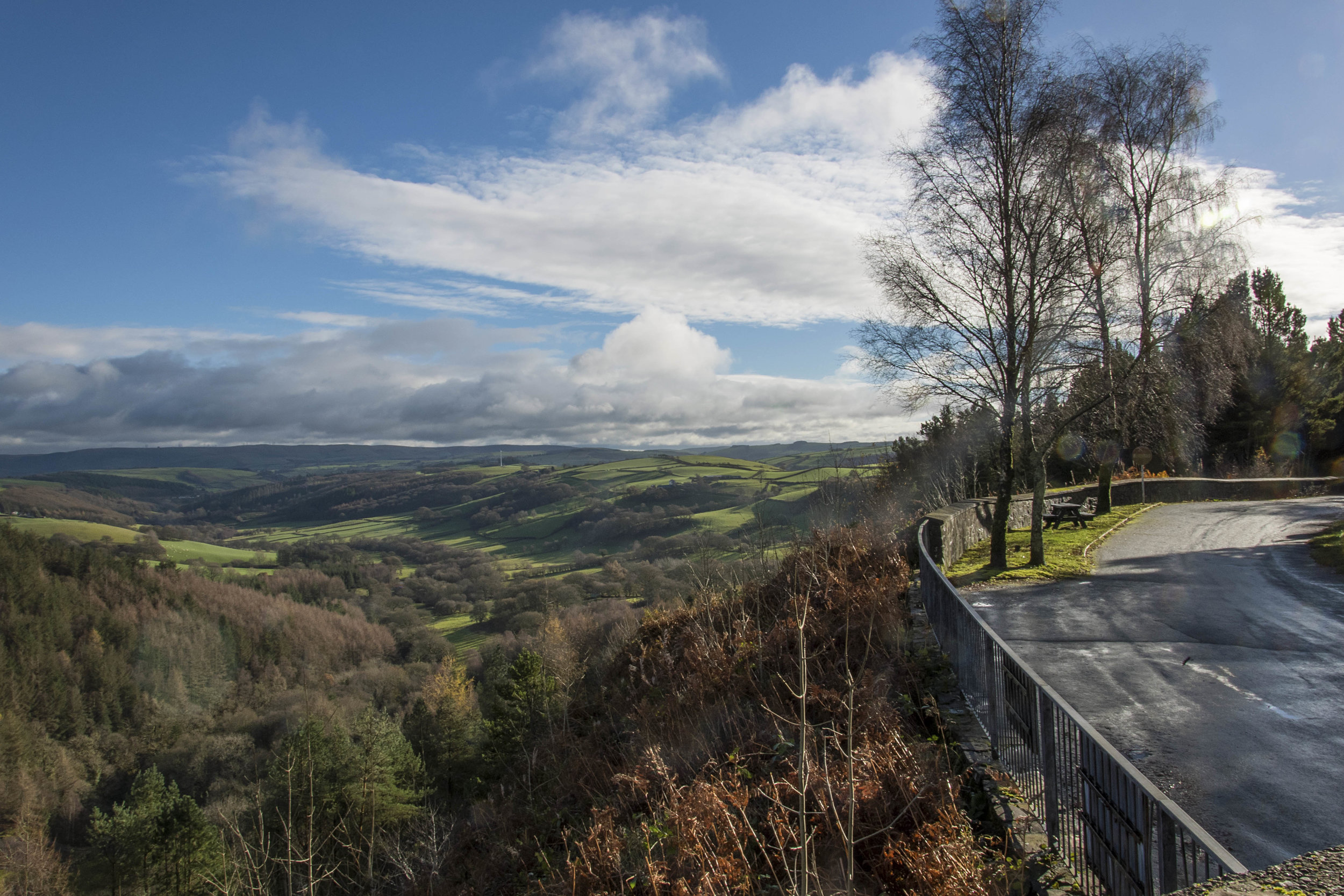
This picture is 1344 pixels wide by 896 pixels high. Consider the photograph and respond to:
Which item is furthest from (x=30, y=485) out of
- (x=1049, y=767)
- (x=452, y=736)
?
(x=1049, y=767)

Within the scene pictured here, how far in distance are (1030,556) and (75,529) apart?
14336cm

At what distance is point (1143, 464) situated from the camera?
31656 millimetres

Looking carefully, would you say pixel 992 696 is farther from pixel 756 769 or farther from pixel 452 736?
pixel 452 736

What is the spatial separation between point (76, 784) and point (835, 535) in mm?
71533

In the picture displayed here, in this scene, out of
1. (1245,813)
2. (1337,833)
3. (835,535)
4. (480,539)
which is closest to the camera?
(1337,833)

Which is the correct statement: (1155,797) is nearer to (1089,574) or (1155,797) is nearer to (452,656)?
(1089,574)

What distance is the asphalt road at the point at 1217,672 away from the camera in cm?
463

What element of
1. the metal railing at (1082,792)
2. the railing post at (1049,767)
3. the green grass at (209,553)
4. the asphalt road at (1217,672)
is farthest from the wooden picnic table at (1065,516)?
the green grass at (209,553)

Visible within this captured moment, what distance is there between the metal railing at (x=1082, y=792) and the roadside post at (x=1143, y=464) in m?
26.0

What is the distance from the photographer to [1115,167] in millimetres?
19391

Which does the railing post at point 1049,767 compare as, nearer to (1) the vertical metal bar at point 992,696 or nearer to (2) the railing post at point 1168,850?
(1) the vertical metal bar at point 992,696

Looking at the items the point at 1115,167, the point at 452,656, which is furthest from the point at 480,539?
the point at 1115,167

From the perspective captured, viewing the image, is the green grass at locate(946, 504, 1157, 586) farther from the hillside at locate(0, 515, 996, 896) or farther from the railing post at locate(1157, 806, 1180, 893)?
the railing post at locate(1157, 806, 1180, 893)

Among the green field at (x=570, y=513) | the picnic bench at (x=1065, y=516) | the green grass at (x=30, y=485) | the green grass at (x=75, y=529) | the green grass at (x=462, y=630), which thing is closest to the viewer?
the picnic bench at (x=1065, y=516)
